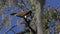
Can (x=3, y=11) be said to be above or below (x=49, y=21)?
above

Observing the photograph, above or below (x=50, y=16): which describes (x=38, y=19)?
above

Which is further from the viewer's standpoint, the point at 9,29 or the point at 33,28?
the point at 9,29

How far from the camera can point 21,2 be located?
803 cm

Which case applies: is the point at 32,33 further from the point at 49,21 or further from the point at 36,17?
the point at 49,21

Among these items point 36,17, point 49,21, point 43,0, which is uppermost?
point 43,0

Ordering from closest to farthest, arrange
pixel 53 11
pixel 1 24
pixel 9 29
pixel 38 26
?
1. pixel 38 26
2. pixel 9 29
3. pixel 1 24
4. pixel 53 11

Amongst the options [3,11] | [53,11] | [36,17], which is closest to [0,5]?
[3,11]

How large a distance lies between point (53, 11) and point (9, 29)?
287 cm

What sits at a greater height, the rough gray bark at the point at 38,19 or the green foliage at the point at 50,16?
the rough gray bark at the point at 38,19

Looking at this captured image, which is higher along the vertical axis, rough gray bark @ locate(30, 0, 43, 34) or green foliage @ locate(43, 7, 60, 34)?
rough gray bark @ locate(30, 0, 43, 34)

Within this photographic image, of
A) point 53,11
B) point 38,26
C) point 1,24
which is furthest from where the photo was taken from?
point 53,11

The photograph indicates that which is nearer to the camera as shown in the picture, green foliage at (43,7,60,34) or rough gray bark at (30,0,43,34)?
rough gray bark at (30,0,43,34)

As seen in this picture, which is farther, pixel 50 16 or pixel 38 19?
pixel 50 16

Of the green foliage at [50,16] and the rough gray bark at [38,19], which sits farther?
the green foliage at [50,16]
